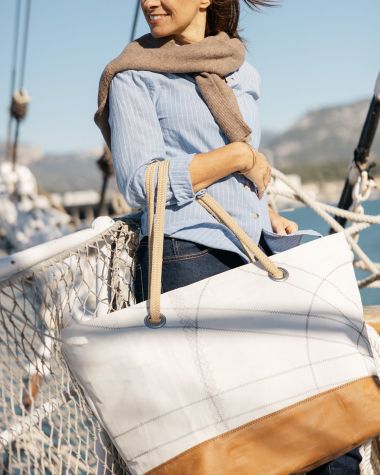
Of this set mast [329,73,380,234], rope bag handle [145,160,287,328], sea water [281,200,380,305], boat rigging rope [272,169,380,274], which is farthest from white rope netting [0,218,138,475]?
sea water [281,200,380,305]

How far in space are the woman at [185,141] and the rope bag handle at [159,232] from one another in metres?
0.02

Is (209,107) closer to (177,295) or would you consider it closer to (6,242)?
(177,295)

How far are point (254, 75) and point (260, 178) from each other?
224 mm

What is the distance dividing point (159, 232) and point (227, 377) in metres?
0.20

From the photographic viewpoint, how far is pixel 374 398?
0.85 metres

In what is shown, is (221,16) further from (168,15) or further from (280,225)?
(280,225)

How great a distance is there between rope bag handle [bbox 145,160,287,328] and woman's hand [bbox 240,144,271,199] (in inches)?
3.1

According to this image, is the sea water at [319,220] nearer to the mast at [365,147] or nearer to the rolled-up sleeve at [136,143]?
the mast at [365,147]

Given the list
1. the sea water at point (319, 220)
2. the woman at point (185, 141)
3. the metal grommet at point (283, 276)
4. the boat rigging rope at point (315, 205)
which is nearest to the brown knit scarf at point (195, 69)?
the woman at point (185, 141)

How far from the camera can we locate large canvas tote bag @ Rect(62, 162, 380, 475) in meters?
0.80

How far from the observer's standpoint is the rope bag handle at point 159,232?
0.81 m

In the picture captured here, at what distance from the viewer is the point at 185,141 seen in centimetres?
97

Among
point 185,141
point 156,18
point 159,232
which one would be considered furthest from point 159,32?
point 159,232

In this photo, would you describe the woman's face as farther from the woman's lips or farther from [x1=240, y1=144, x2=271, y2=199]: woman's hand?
[x1=240, y1=144, x2=271, y2=199]: woman's hand
